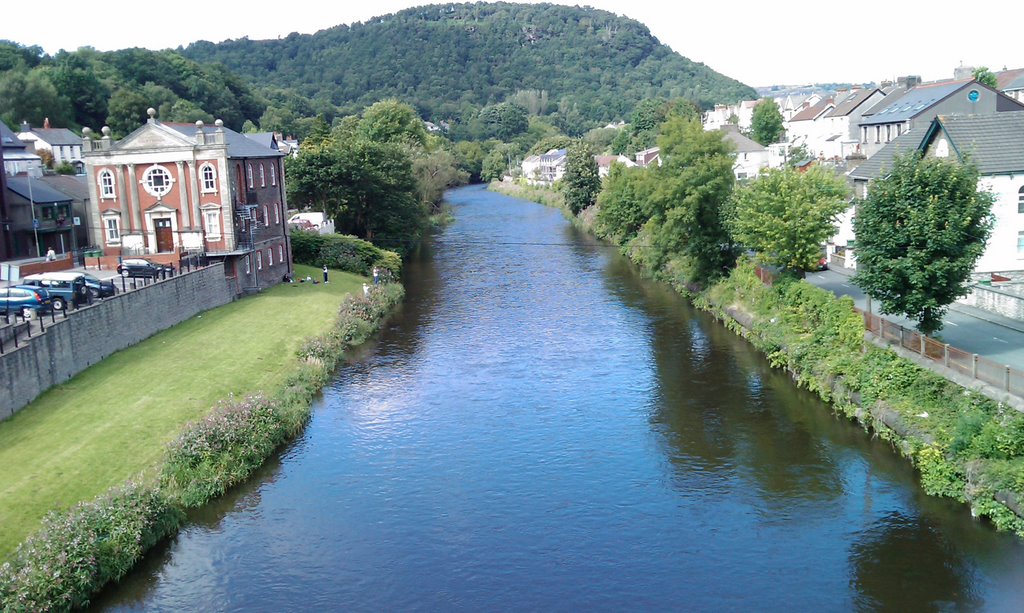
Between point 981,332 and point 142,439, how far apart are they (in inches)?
1062

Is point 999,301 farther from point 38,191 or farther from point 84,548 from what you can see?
point 38,191

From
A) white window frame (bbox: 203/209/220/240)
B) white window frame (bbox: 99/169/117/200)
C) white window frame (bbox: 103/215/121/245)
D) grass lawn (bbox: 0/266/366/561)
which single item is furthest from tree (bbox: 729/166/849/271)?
white window frame (bbox: 99/169/117/200)

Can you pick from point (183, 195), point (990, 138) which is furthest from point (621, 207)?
point (183, 195)

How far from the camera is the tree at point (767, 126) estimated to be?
101m

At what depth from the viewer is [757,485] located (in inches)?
893

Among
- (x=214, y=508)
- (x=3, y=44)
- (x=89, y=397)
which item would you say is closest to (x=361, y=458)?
(x=214, y=508)

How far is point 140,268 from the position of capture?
1550 inches

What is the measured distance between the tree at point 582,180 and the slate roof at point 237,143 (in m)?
41.9

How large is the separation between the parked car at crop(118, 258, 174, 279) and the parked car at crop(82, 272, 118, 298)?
3662 mm

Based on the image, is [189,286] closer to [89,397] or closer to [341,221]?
[89,397]

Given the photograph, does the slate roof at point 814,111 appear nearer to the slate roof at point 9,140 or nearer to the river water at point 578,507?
the river water at point 578,507

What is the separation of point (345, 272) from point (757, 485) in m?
35.1

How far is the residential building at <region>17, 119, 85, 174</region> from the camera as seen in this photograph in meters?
76.3

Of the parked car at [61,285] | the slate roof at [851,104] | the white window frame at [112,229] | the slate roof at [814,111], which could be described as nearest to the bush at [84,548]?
the parked car at [61,285]
